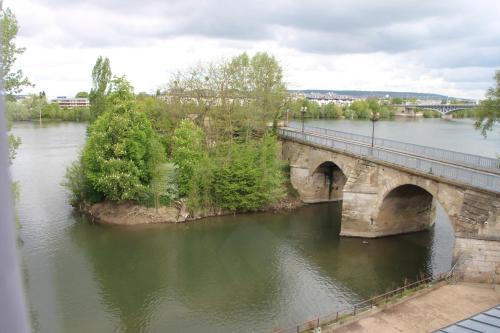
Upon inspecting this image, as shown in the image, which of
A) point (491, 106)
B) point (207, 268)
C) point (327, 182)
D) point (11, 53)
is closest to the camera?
point (11, 53)

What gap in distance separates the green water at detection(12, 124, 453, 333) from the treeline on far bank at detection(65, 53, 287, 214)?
6.02 ft

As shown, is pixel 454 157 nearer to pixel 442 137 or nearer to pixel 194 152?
pixel 194 152

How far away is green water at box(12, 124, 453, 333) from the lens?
14.8 meters

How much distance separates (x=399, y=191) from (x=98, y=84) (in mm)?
27430

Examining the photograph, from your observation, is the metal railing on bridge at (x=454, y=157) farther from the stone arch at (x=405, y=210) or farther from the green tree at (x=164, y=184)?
the green tree at (x=164, y=184)

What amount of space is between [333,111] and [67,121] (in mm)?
54970

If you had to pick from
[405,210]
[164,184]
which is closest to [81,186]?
[164,184]

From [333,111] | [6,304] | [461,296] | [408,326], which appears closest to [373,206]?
[461,296]

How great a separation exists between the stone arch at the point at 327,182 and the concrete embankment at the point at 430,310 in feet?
50.4

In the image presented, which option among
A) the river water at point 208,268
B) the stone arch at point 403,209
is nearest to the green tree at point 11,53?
the river water at point 208,268

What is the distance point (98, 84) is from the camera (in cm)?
3719

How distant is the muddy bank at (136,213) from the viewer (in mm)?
24594

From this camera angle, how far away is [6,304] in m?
1.23

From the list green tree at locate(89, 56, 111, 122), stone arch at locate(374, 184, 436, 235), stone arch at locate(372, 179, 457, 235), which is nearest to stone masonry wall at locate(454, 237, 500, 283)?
stone arch at locate(372, 179, 457, 235)
